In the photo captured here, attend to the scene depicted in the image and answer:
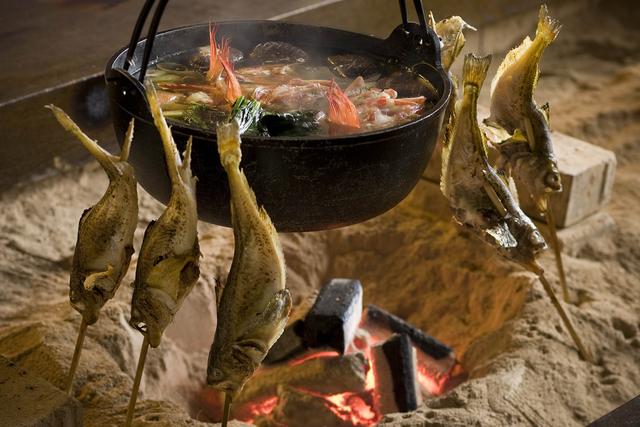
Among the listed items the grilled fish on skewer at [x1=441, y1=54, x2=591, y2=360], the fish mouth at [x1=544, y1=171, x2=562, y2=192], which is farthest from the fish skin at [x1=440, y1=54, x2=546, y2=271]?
the fish mouth at [x1=544, y1=171, x2=562, y2=192]

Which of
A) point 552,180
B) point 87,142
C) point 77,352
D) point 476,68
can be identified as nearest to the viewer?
point 87,142

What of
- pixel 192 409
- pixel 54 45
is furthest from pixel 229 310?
pixel 54 45

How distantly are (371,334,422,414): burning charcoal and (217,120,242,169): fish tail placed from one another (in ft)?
5.34

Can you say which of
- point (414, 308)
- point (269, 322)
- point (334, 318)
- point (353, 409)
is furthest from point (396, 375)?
point (269, 322)

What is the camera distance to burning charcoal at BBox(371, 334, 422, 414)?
341 centimetres

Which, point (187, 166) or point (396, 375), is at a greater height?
point (187, 166)

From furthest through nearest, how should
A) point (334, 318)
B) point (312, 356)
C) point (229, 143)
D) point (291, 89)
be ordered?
point (312, 356)
point (334, 318)
point (291, 89)
point (229, 143)

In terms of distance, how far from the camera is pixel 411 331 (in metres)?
3.76

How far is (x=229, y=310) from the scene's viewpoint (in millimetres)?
2199

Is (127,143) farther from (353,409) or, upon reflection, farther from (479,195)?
(353,409)

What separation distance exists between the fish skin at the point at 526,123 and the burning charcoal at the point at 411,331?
3.16ft

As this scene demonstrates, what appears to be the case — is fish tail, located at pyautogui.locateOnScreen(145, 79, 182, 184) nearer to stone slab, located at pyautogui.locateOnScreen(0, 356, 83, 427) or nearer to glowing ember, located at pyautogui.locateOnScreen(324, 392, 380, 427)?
stone slab, located at pyautogui.locateOnScreen(0, 356, 83, 427)

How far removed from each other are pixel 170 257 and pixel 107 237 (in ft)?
0.80

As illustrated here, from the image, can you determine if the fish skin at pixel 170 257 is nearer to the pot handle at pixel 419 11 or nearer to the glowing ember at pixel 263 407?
the pot handle at pixel 419 11
